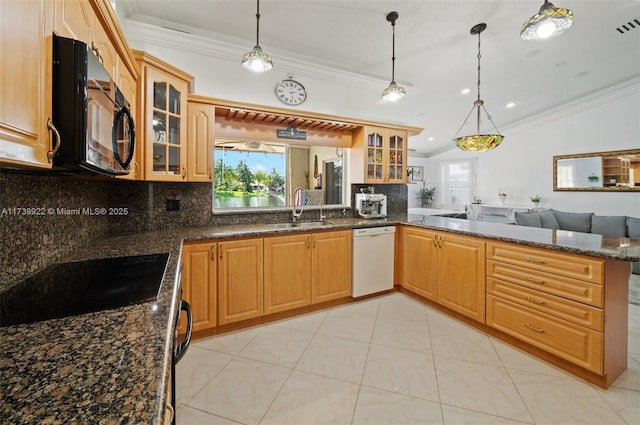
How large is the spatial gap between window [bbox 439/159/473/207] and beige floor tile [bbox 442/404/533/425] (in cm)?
727

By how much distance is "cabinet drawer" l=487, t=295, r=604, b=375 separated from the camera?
1.82m

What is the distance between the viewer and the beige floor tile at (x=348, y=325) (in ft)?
8.11

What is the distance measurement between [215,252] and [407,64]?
10.2 feet

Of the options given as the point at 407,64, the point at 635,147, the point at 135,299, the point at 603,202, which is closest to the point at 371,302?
the point at 135,299

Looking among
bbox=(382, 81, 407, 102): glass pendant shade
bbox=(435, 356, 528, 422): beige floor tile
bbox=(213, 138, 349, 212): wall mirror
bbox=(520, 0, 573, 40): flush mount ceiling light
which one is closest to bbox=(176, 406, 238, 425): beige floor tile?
bbox=(435, 356, 528, 422): beige floor tile

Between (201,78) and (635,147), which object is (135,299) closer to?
(201,78)

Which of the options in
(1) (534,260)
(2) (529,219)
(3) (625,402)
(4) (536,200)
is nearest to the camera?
(3) (625,402)

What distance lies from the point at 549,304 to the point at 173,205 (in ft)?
10.6

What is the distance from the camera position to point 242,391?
1.79 m

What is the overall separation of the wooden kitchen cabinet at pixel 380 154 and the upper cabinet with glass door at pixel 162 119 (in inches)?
78.4

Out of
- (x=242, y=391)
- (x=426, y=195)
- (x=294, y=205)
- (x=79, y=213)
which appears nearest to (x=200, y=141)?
(x=79, y=213)

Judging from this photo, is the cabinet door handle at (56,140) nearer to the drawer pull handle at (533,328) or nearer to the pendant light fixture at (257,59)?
the pendant light fixture at (257,59)

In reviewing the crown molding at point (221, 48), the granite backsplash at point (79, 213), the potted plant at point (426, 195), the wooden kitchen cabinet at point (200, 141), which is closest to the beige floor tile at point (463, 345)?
the granite backsplash at point (79, 213)

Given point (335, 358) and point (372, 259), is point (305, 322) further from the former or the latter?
point (372, 259)
